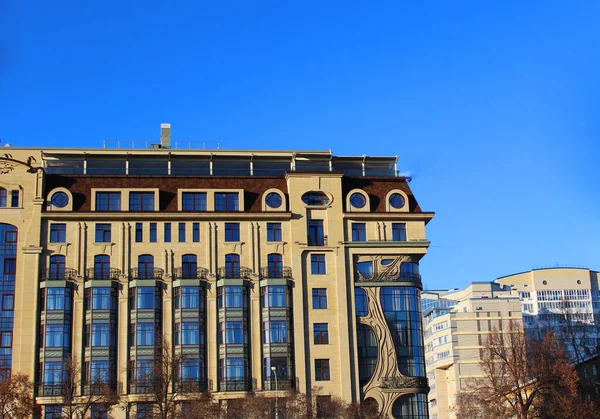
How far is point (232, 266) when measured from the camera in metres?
86.1

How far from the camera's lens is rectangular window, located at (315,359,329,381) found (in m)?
82.9

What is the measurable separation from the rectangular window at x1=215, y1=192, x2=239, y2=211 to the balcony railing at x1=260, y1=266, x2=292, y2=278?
6447 millimetres

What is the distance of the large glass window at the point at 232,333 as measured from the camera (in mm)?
82750

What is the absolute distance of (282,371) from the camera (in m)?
82.1

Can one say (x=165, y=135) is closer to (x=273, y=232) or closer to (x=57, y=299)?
(x=273, y=232)

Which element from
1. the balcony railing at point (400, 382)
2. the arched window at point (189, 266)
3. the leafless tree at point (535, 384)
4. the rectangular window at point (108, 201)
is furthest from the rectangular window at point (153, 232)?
the leafless tree at point (535, 384)

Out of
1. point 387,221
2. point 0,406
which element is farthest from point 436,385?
point 0,406

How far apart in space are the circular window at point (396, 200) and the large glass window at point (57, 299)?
102 ft

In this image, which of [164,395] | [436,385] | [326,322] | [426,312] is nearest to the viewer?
[164,395]

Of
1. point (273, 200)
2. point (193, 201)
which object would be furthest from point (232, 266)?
point (273, 200)

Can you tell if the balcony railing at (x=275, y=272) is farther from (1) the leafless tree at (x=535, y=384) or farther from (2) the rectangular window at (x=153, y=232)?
(1) the leafless tree at (x=535, y=384)

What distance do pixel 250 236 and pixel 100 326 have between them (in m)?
15.7

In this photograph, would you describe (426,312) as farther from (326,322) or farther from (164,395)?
(164,395)

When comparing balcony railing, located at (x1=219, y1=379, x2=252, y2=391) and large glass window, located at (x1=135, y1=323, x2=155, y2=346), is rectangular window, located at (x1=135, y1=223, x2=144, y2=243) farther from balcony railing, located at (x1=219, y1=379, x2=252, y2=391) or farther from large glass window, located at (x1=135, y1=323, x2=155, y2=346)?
balcony railing, located at (x1=219, y1=379, x2=252, y2=391)
